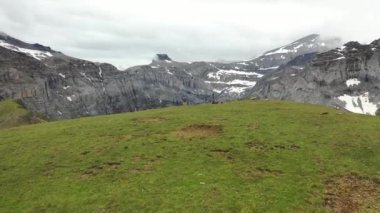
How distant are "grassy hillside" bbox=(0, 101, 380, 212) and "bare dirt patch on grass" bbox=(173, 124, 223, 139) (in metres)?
0.11

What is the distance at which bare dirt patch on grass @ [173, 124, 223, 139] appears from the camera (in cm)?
5203

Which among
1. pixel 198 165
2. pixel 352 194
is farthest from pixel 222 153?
pixel 352 194

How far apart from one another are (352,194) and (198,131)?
19.6 m

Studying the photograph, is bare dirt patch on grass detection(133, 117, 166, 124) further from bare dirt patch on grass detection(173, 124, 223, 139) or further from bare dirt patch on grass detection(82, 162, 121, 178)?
bare dirt patch on grass detection(82, 162, 121, 178)

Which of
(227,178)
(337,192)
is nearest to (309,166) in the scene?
(337,192)

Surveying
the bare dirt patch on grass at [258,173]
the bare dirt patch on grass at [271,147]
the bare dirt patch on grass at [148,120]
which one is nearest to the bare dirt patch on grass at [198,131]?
the bare dirt patch on grass at [271,147]

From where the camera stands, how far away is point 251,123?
56.1m

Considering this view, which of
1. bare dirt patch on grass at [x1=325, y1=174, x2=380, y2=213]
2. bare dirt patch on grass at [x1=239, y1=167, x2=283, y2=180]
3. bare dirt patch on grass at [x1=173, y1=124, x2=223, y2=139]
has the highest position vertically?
bare dirt patch on grass at [x1=173, y1=124, x2=223, y2=139]

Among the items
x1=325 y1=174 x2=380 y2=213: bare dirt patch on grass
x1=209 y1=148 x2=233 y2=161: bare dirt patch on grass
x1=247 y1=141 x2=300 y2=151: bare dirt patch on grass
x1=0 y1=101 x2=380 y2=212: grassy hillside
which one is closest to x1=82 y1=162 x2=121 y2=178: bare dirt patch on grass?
x1=0 y1=101 x2=380 y2=212: grassy hillside

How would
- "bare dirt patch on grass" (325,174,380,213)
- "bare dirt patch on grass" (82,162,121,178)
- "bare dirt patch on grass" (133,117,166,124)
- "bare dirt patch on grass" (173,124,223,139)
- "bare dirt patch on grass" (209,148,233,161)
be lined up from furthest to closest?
"bare dirt patch on grass" (133,117,166,124) < "bare dirt patch on grass" (173,124,223,139) < "bare dirt patch on grass" (209,148,233,161) < "bare dirt patch on grass" (82,162,121,178) < "bare dirt patch on grass" (325,174,380,213)

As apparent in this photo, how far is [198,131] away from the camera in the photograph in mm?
53688

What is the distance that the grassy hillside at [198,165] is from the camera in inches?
1463

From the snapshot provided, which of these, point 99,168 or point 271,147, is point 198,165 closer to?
point 271,147

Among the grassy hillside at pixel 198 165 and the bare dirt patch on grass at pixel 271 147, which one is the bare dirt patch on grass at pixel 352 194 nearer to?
the grassy hillside at pixel 198 165
